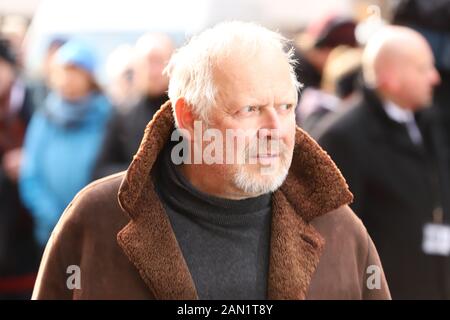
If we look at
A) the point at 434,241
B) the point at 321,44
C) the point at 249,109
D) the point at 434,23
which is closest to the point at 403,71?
the point at 434,241

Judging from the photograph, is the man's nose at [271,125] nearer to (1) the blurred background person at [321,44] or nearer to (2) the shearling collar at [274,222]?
(2) the shearling collar at [274,222]

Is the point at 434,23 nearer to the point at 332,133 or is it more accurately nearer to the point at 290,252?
the point at 332,133

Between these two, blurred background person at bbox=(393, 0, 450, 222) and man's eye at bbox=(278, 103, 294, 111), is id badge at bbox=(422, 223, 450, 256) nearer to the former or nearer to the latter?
blurred background person at bbox=(393, 0, 450, 222)

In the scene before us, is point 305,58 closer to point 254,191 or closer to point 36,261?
point 36,261

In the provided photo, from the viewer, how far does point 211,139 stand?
9.61 ft

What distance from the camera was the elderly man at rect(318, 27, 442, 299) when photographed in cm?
480

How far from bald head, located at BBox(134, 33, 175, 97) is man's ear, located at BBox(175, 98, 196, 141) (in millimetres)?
2184

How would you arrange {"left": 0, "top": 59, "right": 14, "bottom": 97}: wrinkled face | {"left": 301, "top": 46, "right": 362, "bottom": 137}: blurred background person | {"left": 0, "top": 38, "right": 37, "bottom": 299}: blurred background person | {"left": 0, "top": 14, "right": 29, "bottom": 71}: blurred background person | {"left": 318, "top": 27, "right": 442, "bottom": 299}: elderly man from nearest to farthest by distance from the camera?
{"left": 318, "top": 27, "right": 442, "bottom": 299}: elderly man → {"left": 0, "top": 38, "right": 37, "bottom": 299}: blurred background person → {"left": 301, "top": 46, "right": 362, "bottom": 137}: blurred background person → {"left": 0, "top": 59, "right": 14, "bottom": 97}: wrinkled face → {"left": 0, "top": 14, "right": 29, "bottom": 71}: blurred background person

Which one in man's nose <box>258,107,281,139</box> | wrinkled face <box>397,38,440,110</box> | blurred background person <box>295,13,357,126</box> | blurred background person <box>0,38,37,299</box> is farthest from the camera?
blurred background person <box>295,13,357,126</box>

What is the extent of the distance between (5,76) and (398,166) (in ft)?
7.53

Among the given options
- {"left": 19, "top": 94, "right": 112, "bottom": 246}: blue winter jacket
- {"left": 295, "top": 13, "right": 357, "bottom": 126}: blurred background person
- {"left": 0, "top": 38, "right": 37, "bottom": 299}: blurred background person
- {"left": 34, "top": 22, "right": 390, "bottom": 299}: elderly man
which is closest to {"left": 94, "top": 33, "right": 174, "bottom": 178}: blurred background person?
{"left": 19, "top": 94, "right": 112, "bottom": 246}: blue winter jacket

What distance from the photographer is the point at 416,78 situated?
5.05 metres

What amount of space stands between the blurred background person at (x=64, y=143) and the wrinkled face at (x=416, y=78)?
4.84ft
